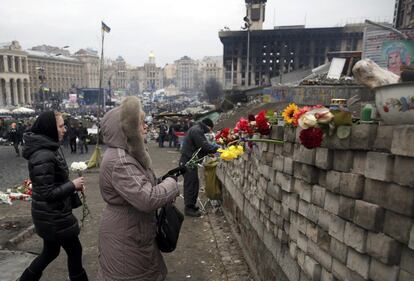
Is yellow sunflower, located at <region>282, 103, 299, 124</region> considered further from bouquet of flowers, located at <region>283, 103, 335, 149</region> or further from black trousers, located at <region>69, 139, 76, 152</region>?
black trousers, located at <region>69, 139, 76, 152</region>

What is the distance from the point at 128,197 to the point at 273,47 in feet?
255

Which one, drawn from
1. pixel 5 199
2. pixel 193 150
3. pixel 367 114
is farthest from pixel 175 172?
pixel 5 199

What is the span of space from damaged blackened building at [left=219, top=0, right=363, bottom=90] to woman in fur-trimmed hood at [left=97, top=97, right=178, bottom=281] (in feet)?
217

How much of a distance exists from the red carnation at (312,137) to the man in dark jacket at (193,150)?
349 cm

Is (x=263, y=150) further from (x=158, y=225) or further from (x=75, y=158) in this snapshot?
(x=75, y=158)

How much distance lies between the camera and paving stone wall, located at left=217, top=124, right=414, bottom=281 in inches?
63.1

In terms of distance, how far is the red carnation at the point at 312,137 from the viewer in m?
2.16

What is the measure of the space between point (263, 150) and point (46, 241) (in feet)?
8.45

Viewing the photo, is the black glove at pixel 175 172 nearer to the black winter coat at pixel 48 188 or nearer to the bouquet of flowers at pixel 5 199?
the black winter coat at pixel 48 188

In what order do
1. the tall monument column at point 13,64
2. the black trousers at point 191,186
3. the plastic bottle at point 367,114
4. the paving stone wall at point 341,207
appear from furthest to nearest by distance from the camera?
1. the tall monument column at point 13,64
2. the black trousers at point 191,186
3. the plastic bottle at point 367,114
4. the paving stone wall at point 341,207

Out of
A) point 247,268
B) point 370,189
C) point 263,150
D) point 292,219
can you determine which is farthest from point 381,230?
point 247,268

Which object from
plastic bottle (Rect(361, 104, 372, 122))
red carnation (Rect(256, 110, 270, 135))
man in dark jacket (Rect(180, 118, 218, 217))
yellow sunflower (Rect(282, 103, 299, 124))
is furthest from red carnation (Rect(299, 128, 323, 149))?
man in dark jacket (Rect(180, 118, 218, 217))

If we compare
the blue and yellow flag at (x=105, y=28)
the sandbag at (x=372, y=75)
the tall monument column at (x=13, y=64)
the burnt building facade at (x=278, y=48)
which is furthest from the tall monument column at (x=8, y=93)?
the sandbag at (x=372, y=75)

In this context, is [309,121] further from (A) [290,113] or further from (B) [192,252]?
(B) [192,252]
